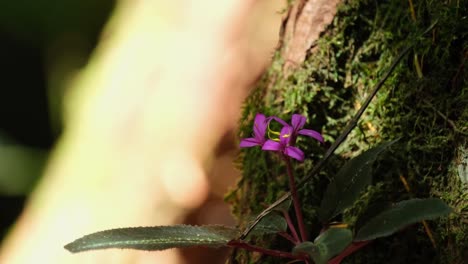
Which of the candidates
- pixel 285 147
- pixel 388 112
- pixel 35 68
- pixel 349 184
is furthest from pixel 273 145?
pixel 35 68

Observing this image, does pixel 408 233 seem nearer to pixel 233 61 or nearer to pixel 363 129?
pixel 363 129

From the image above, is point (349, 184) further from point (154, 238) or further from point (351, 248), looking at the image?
point (154, 238)

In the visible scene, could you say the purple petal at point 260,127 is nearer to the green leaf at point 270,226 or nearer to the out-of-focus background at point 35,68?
the green leaf at point 270,226

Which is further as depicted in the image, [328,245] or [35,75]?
[35,75]

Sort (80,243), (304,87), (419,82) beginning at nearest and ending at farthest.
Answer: (80,243), (419,82), (304,87)

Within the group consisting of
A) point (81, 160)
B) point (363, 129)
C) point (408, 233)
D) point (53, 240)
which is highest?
point (363, 129)

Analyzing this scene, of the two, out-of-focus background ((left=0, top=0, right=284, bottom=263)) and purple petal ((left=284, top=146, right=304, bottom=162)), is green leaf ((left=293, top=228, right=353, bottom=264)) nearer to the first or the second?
purple petal ((left=284, top=146, right=304, bottom=162))

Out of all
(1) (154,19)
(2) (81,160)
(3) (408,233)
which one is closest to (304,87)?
(3) (408,233)
